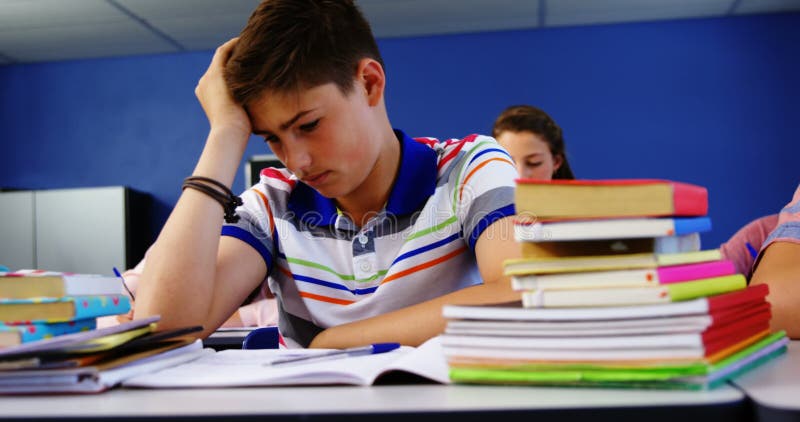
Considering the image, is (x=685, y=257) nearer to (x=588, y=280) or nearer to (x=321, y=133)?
(x=588, y=280)

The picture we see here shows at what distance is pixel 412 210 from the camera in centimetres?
129

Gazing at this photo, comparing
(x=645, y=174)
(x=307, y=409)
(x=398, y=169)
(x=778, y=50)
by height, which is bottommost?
(x=307, y=409)

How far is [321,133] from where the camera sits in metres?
1.17

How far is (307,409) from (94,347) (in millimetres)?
250

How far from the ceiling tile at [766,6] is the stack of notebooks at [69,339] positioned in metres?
4.24

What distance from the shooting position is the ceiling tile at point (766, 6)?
4184mm

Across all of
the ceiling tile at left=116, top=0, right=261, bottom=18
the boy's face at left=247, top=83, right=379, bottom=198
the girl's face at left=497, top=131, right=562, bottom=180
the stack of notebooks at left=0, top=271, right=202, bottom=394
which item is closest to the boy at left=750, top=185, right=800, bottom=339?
the boy's face at left=247, top=83, right=379, bottom=198

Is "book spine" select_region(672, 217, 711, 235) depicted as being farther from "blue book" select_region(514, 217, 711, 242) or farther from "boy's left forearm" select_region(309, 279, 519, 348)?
"boy's left forearm" select_region(309, 279, 519, 348)

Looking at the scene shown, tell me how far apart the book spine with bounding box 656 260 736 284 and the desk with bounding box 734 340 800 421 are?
92 millimetres

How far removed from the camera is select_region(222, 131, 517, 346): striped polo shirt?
1249 millimetres

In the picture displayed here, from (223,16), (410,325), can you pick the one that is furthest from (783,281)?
(223,16)

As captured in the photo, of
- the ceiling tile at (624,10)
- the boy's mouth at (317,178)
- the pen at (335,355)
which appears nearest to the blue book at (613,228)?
the pen at (335,355)

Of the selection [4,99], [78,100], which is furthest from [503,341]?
[4,99]

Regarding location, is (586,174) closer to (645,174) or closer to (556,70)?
(645,174)
